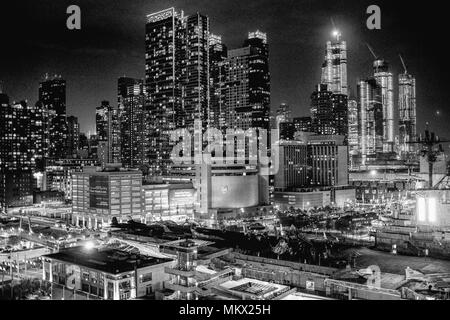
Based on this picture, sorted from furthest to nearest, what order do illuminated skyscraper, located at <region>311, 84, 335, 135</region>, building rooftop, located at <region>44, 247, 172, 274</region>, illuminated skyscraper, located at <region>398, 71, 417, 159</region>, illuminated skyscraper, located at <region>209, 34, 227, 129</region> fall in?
Result: illuminated skyscraper, located at <region>398, 71, 417, 159</region>
illuminated skyscraper, located at <region>311, 84, 335, 135</region>
illuminated skyscraper, located at <region>209, 34, 227, 129</region>
building rooftop, located at <region>44, 247, 172, 274</region>

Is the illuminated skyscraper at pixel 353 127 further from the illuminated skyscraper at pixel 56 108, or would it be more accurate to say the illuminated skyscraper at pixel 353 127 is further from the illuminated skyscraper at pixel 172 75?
the illuminated skyscraper at pixel 56 108

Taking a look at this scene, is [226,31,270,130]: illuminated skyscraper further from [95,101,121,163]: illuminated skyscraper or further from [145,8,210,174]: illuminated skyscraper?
[95,101,121,163]: illuminated skyscraper

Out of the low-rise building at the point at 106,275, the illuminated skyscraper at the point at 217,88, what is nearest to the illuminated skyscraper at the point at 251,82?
the illuminated skyscraper at the point at 217,88

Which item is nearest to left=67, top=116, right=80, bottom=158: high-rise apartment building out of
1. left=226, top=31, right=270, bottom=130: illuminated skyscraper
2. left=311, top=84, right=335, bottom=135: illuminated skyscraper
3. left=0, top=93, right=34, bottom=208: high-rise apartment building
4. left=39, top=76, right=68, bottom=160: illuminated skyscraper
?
left=39, top=76, right=68, bottom=160: illuminated skyscraper

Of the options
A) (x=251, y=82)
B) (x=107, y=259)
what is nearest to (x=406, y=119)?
(x=251, y=82)

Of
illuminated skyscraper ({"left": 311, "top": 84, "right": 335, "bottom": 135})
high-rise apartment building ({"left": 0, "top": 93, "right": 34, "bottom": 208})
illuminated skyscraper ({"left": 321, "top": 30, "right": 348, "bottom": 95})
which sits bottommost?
high-rise apartment building ({"left": 0, "top": 93, "right": 34, "bottom": 208})

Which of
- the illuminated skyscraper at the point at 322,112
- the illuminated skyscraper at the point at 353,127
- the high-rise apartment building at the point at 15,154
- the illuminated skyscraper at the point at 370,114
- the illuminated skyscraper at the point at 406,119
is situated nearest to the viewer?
the high-rise apartment building at the point at 15,154

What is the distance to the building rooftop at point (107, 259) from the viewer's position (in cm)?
937

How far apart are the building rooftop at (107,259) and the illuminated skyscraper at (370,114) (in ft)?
174

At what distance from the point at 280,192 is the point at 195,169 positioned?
586 cm

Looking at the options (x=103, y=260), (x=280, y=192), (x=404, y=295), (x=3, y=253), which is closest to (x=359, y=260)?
(x=404, y=295)

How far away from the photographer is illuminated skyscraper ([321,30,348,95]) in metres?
60.3

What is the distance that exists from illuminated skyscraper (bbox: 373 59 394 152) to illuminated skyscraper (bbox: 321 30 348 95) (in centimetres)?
436

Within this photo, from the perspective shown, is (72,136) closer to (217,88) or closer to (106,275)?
(217,88)
